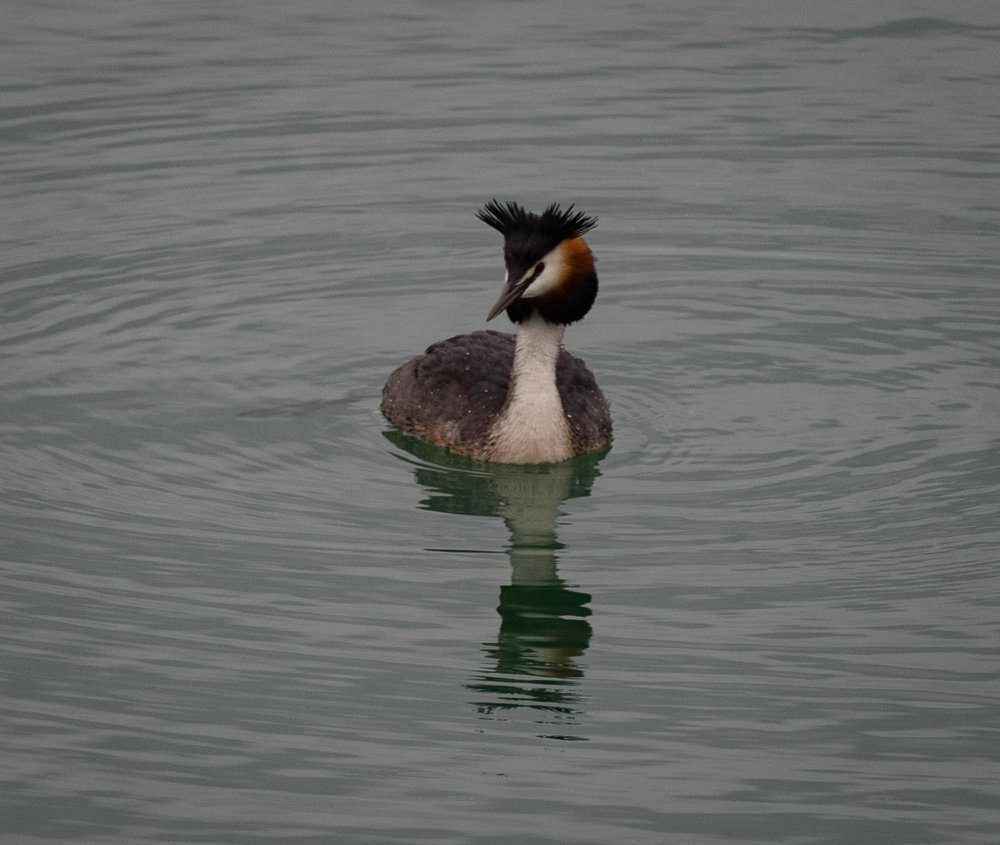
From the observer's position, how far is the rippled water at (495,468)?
956 cm

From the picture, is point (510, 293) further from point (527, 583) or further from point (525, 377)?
point (527, 583)

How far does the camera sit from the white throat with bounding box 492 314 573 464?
13.6 m

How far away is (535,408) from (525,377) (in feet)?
0.79

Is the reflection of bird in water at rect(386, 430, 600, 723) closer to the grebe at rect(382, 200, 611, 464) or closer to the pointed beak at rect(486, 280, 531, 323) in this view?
the grebe at rect(382, 200, 611, 464)

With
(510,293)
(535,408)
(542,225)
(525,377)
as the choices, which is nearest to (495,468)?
(535,408)

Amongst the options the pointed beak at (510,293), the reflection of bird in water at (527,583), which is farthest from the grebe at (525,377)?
the reflection of bird in water at (527,583)

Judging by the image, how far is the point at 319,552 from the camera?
Answer: 39.5ft

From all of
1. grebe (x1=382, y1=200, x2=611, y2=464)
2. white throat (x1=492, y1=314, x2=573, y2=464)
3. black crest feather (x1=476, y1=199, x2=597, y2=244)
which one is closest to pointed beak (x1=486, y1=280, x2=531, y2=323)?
grebe (x1=382, y1=200, x2=611, y2=464)

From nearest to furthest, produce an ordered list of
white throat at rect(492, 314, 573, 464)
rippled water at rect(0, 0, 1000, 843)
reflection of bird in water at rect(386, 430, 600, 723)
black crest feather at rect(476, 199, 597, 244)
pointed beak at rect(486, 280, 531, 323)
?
rippled water at rect(0, 0, 1000, 843), reflection of bird in water at rect(386, 430, 600, 723), pointed beak at rect(486, 280, 531, 323), black crest feather at rect(476, 199, 597, 244), white throat at rect(492, 314, 573, 464)

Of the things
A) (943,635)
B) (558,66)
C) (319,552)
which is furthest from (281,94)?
(943,635)

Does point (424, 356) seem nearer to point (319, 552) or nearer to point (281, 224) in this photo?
point (319, 552)

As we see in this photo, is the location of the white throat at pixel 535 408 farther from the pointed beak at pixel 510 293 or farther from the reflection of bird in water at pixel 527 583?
the pointed beak at pixel 510 293

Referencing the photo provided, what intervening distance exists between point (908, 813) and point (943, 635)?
1946 mm

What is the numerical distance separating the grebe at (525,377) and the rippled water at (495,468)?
0.21 metres
